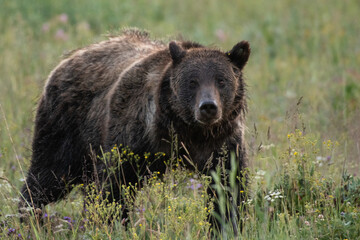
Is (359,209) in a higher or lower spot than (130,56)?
lower

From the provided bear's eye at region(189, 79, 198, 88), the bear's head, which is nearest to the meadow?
the bear's head

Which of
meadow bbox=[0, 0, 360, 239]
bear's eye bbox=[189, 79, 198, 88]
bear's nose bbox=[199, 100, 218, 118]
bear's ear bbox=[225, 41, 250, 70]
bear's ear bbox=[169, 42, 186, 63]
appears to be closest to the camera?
meadow bbox=[0, 0, 360, 239]

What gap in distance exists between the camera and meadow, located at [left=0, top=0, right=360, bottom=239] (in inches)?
190

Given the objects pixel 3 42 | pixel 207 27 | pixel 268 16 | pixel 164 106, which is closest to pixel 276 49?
pixel 268 16

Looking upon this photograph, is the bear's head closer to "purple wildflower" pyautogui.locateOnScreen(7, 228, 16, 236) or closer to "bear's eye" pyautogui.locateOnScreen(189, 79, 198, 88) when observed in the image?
"bear's eye" pyautogui.locateOnScreen(189, 79, 198, 88)

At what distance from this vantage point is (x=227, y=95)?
5586 mm

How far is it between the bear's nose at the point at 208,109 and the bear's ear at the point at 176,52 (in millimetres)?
590

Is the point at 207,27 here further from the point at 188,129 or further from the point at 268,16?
the point at 188,129

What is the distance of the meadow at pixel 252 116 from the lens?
482cm

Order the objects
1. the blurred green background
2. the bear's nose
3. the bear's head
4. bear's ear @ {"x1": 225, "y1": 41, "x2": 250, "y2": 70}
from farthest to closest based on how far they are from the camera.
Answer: the blurred green background, bear's ear @ {"x1": 225, "y1": 41, "x2": 250, "y2": 70}, the bear's head, the bear's nose

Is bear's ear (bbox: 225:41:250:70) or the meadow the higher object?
bear's ear (bbox: 225:41:250:70)

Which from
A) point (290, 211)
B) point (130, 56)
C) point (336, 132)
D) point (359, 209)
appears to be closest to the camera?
point (359, 209)

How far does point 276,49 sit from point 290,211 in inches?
309

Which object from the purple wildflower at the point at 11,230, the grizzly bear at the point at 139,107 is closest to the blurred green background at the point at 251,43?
the grizzly bear at the point at 139,107
